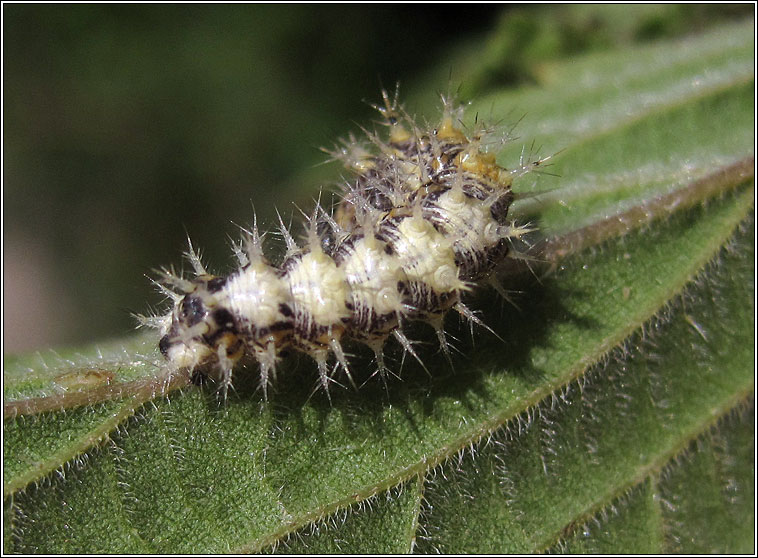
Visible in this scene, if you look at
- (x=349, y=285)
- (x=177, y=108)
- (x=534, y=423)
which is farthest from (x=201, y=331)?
(x=177, y=108)

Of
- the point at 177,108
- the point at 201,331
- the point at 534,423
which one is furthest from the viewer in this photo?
the point at 177,108

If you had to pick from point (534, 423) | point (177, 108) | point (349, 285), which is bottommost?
point (534, 423)

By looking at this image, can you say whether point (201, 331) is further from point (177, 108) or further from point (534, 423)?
point (177, 108)

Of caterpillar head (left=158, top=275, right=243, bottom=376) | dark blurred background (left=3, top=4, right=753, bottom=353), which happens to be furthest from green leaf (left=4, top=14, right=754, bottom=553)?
dark blurred background (left=3, top=4, right=753, bottom=353)

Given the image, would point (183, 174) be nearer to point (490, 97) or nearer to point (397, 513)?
point (490, 97)

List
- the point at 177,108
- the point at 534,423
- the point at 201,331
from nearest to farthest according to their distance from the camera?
the point at 201,331 → the point at 534,423 → the point at 177,108

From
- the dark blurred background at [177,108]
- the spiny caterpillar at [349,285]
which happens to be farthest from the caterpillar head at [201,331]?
the dark blurred background at [177,108]
